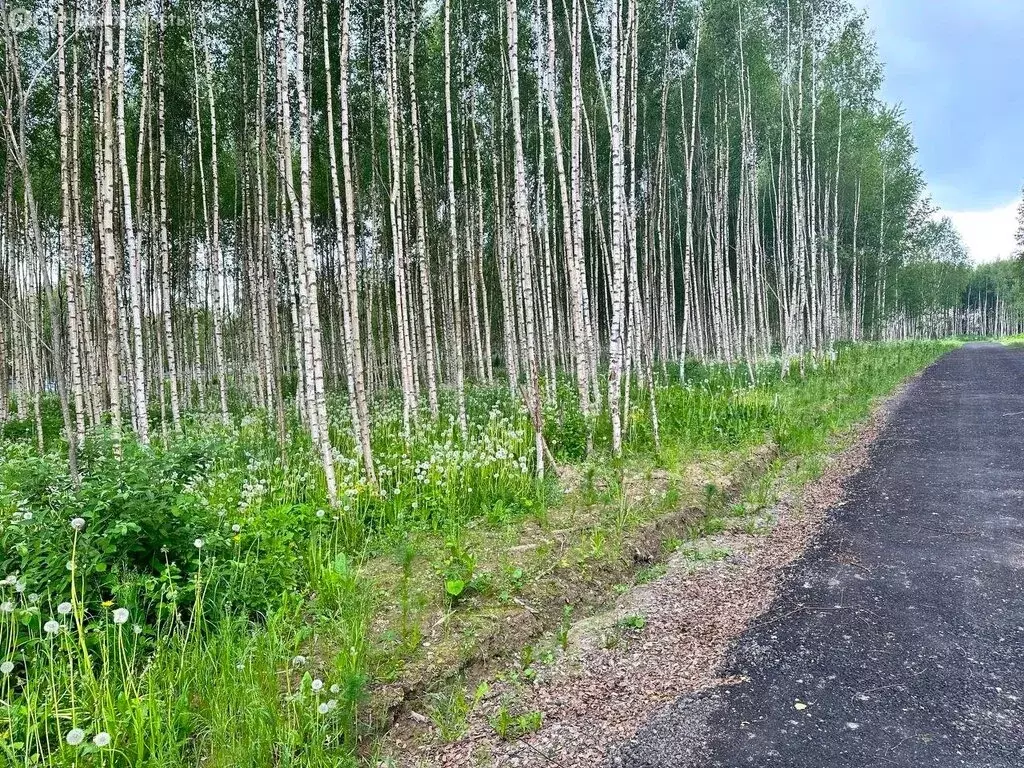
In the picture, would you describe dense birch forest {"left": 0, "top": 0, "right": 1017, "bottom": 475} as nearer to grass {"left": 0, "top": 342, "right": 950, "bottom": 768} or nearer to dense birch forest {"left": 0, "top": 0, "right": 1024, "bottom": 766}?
dense birch forest {"left": 0, "top": 0, "right": 1024, "bottom": 766}

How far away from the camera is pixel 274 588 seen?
11.9 ft

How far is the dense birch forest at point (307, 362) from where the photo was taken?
8.93ft

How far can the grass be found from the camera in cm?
243

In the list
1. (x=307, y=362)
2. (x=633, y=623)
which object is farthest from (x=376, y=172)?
(x=633, y=623)

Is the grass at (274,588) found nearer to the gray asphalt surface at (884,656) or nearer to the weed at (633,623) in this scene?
the weed at (633,623)

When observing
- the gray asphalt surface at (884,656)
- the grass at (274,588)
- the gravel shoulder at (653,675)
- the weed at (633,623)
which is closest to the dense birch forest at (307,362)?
the grass at (274,588)

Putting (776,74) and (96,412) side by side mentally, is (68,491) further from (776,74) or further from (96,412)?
(776,74)

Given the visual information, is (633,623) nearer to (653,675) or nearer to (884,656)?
(653,675)

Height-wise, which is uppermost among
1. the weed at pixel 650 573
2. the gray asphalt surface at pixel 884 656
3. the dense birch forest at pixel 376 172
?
the dense birch forest at pixel 376 172

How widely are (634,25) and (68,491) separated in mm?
8549

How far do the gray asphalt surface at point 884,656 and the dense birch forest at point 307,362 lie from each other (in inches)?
65.4

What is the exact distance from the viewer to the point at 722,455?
7680mm

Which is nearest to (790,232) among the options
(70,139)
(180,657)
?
(70,139)

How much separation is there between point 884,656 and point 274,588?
149 inches
